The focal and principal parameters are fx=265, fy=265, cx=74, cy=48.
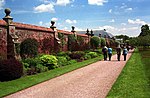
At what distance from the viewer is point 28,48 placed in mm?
19531

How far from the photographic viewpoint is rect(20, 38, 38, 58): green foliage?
1950 cm

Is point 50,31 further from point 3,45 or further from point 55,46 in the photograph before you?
point 3,45

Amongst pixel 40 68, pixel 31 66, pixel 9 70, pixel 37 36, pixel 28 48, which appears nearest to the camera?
pixel 9 70

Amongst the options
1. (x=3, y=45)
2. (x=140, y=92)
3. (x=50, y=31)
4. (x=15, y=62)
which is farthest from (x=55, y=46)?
(x=140, y=92)

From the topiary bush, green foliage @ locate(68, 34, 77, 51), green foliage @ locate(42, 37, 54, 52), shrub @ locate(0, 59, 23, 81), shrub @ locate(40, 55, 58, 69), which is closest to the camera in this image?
shrub @ locate(0, 59, 23, 81)

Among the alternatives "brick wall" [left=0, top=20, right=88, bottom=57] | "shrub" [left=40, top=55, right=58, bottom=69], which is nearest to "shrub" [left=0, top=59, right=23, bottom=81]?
"brick wall" [left=0, top=20, right=88, bottom=57]

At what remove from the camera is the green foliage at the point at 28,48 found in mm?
19500

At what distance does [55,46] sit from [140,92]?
19.2 meters

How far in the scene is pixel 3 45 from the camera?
18141mm

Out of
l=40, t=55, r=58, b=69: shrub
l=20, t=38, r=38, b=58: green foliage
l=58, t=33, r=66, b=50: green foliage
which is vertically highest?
l=58, t=33, r=66, b=50: green foliage

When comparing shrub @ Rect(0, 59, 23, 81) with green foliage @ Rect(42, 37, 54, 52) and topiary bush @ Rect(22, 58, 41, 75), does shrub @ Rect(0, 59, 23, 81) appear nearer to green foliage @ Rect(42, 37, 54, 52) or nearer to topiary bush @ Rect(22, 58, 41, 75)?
topiary bush @ Rect(22, 58, 41, 75)

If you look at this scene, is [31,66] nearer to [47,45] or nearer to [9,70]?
[9,70]

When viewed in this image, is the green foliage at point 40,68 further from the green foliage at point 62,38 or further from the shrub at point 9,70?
the green foliage at point 62,38

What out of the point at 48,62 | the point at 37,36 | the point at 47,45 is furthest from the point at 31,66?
the point at 47,45
